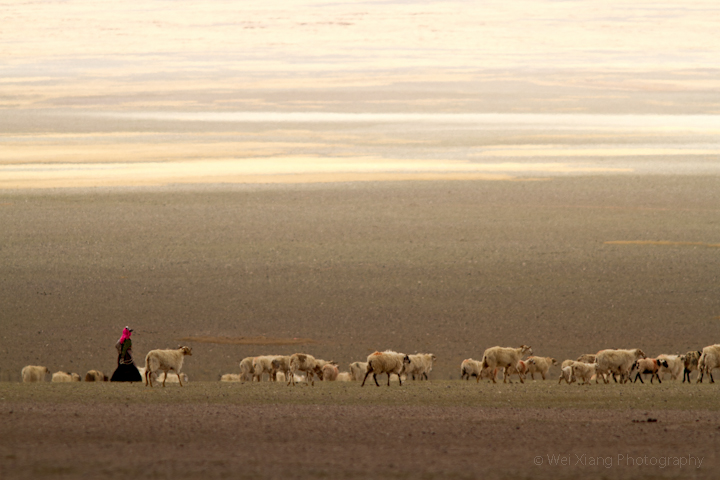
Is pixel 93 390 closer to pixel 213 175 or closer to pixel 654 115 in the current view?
pixel 213 175

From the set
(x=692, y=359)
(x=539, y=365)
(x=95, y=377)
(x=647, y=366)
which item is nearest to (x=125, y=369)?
(x=95, y=377)

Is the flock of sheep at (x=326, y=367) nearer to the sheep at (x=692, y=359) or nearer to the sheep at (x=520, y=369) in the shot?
the sheep at (x=520, y=369)

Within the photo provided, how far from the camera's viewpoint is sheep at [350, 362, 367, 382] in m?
12.6

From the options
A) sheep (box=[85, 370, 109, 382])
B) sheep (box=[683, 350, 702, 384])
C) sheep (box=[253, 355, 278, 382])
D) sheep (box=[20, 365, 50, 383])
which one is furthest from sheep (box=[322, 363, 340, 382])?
sheep (box=[683, 350, 702, 384])

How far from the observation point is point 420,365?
12.5m

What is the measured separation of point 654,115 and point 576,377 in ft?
118

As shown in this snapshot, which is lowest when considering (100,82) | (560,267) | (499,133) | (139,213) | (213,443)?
(213,443)

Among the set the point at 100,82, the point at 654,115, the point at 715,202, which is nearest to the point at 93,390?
the point at 715,202

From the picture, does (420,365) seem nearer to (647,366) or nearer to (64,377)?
(647,366)

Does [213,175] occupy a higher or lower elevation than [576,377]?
higher

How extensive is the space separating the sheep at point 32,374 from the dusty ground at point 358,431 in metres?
0.71

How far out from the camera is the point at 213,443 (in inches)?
344

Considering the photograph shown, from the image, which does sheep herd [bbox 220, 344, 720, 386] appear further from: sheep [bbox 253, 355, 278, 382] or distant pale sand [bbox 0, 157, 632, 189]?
distant pale sand [bbox 0, 157, 632, 189]

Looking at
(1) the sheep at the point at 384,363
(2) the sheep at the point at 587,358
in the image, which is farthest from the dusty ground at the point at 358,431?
(2) the sheep at the point at 587,358
